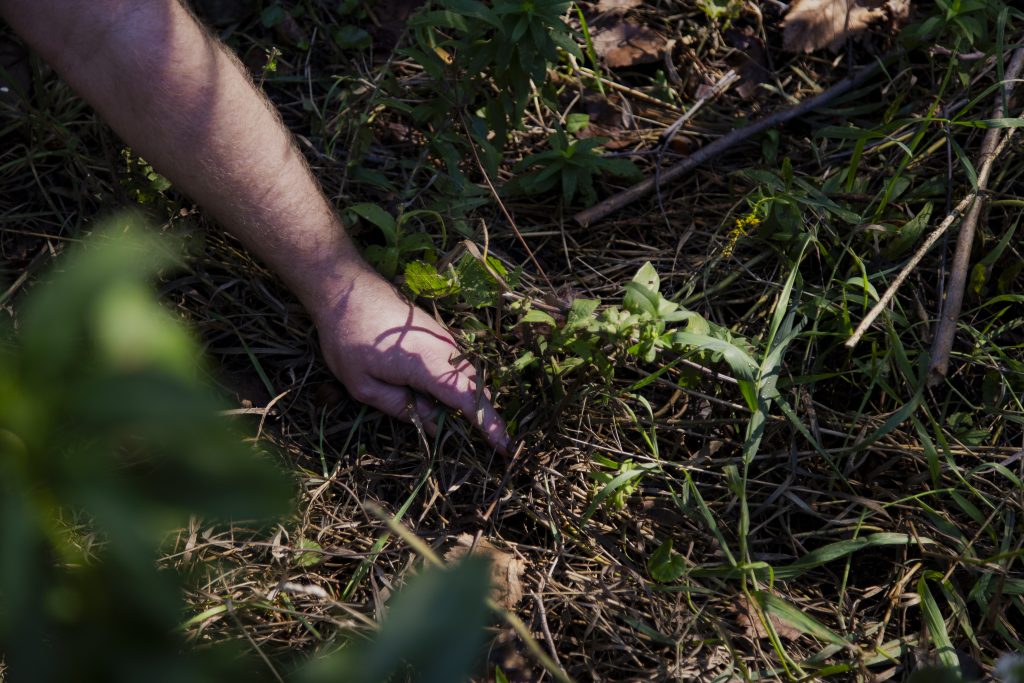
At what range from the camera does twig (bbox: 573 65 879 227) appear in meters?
2.09

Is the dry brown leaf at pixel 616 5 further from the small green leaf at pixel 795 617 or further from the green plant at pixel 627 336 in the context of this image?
the small green leaf at pixel 795 617

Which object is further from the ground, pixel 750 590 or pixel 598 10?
pixel 598 10

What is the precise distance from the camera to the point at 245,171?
179 cm

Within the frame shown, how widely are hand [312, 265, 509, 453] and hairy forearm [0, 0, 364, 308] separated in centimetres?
7

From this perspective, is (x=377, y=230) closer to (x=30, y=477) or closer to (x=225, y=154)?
(x=225, y=154)

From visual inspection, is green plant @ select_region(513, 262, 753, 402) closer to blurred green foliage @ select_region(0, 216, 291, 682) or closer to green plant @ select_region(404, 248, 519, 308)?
green plant @ select_region(404, 248, 519, 308)

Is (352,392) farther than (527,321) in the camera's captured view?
Yes

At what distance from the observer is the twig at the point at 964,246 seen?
1722 mm

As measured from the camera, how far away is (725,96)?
2.34 metres

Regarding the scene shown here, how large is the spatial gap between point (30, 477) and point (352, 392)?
1314 mm

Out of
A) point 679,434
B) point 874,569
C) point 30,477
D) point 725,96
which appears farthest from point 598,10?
point 30,477

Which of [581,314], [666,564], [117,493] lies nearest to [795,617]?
[666,564]

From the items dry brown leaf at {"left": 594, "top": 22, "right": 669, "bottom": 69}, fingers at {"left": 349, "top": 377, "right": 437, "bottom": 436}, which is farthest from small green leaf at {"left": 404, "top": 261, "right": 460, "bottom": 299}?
dry brown leaf at {"left": 594, "top": 22, "right": 669, "bottom": 69}

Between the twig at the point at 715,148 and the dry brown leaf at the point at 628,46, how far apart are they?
1.22 ft
